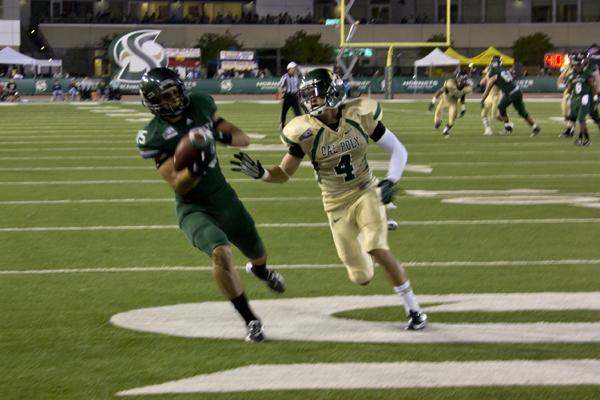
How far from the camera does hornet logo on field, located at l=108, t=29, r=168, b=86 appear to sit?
2330 inches

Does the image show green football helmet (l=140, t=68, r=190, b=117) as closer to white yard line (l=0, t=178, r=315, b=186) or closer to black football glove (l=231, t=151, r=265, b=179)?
black football glove (l=231, t=151, r=265, b=179)

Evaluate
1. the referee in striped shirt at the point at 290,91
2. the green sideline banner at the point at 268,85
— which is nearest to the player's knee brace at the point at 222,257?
the referee in striped shirt at the point at 290,91

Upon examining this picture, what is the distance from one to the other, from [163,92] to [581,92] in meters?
15.7

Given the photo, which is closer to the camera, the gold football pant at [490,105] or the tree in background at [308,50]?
the gold football pant at [490,105]

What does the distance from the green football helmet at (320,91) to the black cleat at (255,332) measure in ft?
3.84

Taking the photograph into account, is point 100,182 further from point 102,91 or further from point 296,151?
point 102,91

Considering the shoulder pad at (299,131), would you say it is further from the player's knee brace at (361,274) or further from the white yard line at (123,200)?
the white yard line at (123,200)

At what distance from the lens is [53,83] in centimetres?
5362

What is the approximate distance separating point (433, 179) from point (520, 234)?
5000mm

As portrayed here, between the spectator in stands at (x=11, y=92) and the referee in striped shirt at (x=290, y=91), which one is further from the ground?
the referee in striped shirt at (x=290, y=91)

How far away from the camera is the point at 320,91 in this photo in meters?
6.98

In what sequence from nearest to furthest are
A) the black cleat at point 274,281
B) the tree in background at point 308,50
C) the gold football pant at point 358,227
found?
the gold football pant at point 358,227
the black cleat at point 274,281
the tree in background at point 308,50

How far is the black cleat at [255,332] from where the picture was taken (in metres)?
6.66

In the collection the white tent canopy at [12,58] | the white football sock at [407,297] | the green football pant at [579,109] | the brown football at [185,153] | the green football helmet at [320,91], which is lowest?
the white tent canopy at [12,58]
